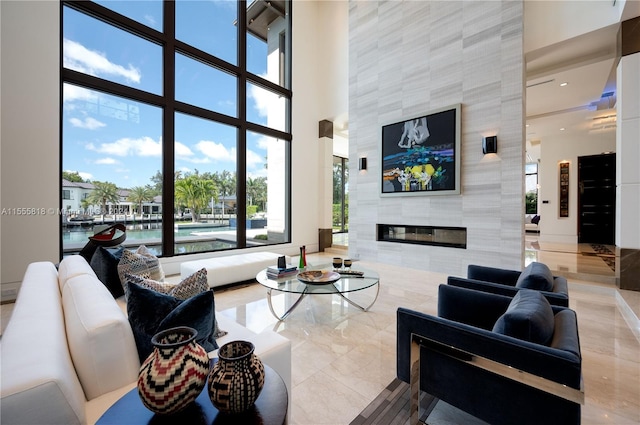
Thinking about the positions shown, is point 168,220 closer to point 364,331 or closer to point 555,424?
point 364,331

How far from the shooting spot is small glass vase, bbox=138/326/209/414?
2.45 ft

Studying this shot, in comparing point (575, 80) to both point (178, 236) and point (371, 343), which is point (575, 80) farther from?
point (178, 236)

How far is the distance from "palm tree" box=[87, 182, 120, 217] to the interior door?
10.8m

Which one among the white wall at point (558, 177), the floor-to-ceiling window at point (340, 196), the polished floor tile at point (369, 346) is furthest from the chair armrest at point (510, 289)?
the floor-to-ceiling window at point (340, 196)

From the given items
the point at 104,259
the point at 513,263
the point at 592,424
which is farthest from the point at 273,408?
the point at 513,263

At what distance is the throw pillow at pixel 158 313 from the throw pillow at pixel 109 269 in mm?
1274

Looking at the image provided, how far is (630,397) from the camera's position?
1.72 m

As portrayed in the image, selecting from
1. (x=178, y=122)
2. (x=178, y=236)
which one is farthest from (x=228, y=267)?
(x=178, y=122)

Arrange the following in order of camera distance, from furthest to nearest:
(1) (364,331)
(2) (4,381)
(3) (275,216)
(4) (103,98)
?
(3) (275,216) < (4) (103,98) < (1) (364,331) < (2) (4,381)

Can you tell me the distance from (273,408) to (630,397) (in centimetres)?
231

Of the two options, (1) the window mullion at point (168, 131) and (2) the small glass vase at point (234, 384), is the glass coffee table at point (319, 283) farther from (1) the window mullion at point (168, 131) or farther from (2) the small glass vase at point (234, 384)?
(1) the window mullion at point (168, 131)

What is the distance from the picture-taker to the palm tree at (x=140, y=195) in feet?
14.3

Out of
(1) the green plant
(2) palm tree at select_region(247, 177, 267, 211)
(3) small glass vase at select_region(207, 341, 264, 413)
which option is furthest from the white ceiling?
(3) small glass vase at select_region(207, 341, 264, 413)

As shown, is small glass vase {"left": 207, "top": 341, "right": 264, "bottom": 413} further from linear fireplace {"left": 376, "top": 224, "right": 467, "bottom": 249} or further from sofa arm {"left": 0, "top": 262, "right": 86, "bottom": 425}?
linear fireplace {"left": 376, "top": 224, "right": 467, "bottom": 249}
